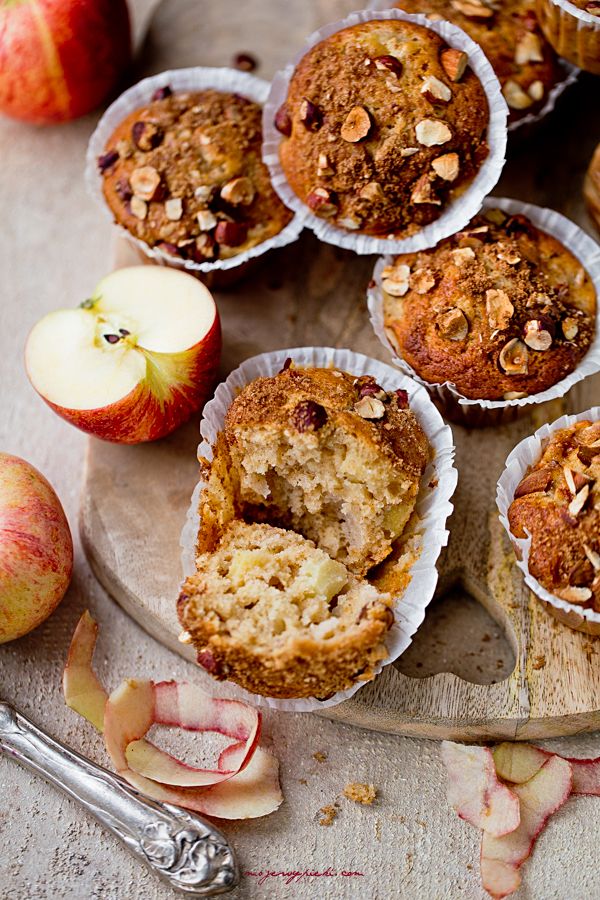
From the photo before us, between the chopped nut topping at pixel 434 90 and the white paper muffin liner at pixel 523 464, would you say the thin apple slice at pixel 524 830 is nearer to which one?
the white paper muffin liner at pixel 523 464

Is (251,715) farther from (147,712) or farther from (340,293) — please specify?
(340,293)

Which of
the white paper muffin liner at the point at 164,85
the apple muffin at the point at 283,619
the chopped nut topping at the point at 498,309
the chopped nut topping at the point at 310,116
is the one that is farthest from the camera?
the white paper muffin liner at the point at 164,85

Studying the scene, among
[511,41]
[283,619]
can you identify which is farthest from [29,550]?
Answer: [511,41]

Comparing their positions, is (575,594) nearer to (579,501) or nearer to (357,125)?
(579,501)

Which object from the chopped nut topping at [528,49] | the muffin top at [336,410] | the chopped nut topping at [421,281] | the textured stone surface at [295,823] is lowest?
the textured stone surface at [295,823]

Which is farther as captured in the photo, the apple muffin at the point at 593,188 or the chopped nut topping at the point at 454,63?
the apple muffin at the point at 593,188

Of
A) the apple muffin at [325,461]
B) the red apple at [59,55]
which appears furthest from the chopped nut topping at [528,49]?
the red apple at [59,55]
